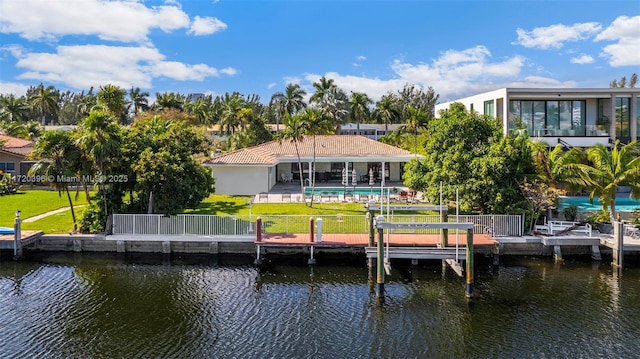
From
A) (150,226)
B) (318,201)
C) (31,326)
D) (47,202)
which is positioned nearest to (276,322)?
(31,326)

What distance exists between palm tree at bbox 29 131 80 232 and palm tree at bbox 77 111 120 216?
62 cm

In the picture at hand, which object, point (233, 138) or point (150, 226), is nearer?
point (150, 226)

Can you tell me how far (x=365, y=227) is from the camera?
81.5ft

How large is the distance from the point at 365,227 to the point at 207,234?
784 cm

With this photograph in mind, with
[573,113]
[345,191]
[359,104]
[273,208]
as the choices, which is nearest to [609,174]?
[573,113]

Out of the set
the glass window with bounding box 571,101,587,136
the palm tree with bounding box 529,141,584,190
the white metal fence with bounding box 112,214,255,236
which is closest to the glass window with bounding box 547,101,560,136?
the glass window with bounding box 571,101,587,136

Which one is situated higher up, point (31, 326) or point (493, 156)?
point (493, 156)

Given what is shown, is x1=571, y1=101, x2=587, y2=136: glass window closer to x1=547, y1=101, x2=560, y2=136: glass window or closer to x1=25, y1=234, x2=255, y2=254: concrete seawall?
x1=547, y1=101, x2=560, y2=136: glass window

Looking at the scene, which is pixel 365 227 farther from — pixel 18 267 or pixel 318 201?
pixel 18 267

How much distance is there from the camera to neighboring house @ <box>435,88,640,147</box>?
34719 mm

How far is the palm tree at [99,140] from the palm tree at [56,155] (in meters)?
0.62

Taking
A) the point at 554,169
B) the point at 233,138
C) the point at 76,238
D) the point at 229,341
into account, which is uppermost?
the point at 233,138

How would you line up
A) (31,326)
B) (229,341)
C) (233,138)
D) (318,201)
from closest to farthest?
(229,341) → (31,326) → (318,201) → (233,138)

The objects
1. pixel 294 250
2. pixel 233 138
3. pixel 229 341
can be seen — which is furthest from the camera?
pixel 233 138
